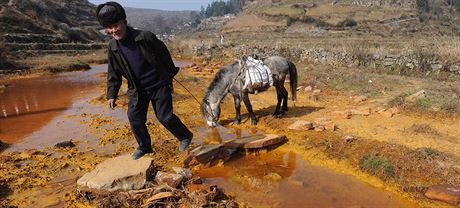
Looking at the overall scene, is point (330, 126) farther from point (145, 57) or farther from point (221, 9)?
point (221, 9)

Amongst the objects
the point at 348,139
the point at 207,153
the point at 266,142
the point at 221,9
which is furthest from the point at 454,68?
the point at 221,9

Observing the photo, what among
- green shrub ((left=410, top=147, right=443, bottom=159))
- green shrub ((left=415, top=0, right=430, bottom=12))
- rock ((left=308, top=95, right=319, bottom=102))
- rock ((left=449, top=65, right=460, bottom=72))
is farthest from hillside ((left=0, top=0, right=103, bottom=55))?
green shrub ((left=415, top=0, right=430, bottom=12))

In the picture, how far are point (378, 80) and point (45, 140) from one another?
10312 mm

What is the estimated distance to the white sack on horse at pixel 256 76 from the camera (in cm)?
816

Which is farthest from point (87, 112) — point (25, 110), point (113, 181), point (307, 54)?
point (307, 54)

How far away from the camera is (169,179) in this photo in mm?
5035

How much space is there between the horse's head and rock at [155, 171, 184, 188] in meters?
3.08

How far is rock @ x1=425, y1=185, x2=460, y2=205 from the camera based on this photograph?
4.61 m

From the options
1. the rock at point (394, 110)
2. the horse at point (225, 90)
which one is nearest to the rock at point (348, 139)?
the horse at point (225, 90)

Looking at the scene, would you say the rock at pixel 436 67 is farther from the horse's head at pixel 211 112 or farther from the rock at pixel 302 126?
the horse's head at pixel 211 112

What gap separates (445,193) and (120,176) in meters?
4.35

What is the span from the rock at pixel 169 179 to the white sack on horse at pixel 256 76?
358 cm

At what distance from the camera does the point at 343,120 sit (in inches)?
326

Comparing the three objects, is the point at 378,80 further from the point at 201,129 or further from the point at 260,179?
the point at 260,179
